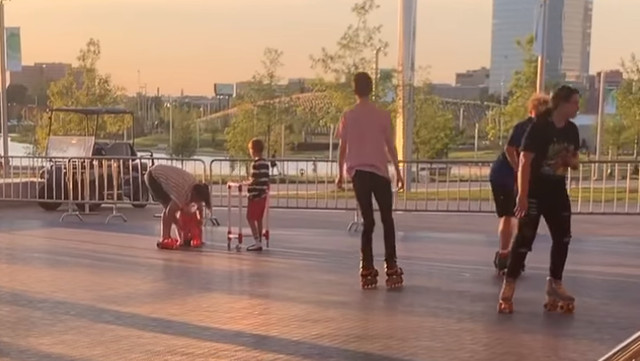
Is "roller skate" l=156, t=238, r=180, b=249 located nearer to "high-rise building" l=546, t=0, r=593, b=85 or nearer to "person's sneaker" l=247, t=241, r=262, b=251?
"person's sneaker" l=247, t=241, r=262, b=251

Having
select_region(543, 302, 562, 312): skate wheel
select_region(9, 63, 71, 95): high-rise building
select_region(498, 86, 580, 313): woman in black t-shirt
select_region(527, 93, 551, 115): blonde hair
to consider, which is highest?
select_region(9, 63, 71, 95): high-rise building

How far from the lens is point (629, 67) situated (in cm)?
2750

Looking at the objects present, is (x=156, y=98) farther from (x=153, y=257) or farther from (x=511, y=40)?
(x=153, y=257)

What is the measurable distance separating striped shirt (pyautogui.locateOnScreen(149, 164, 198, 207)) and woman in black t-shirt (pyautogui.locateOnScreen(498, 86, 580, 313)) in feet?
Answer: 15.2

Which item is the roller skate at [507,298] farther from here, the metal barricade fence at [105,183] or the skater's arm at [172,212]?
the metal barricade fence at [105,183]

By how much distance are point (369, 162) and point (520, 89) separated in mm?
22545

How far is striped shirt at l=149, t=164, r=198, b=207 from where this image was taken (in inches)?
381

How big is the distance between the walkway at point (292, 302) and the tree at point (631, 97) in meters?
17.5

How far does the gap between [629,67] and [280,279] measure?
23171 millimetres

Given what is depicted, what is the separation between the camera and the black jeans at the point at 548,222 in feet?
20.5

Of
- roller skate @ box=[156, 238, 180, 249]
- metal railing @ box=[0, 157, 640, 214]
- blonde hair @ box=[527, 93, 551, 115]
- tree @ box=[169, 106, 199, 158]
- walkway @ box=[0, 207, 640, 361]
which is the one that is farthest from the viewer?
tree @ box=[169, 106, 199, 158]

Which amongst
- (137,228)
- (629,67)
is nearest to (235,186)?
(137,228)

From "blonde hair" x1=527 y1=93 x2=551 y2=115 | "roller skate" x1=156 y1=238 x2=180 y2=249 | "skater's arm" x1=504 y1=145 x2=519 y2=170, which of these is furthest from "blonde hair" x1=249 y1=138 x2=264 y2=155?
"blonde hair" x1=527 y1=93 x2=551 y2=115

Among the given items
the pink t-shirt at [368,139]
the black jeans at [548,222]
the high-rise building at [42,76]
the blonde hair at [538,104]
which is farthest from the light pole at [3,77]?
the black jeans at [548,222]
